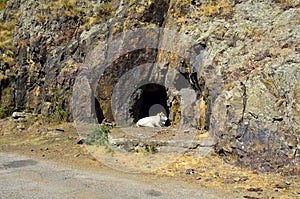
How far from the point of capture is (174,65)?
1609 cm

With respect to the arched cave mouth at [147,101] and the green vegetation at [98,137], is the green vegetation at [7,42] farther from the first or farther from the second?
the green vegetation at [98,137]

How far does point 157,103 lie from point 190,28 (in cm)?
597

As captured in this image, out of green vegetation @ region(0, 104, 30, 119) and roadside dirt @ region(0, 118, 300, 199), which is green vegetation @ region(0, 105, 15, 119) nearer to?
green vegetation @ region(0, 104, 30, 119)

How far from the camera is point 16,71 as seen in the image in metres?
22.9

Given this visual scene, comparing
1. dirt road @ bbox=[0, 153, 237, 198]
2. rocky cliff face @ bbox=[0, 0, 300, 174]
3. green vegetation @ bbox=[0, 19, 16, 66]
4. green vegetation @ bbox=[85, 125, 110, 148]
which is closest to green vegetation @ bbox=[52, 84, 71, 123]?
rocky cliff face @ bbox=[0, 0, 300, 174]

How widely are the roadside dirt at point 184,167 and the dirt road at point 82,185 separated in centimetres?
61

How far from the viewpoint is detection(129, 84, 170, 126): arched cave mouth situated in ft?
56.2

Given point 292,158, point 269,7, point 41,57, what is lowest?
point 292,158

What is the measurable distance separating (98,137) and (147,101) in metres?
5.86

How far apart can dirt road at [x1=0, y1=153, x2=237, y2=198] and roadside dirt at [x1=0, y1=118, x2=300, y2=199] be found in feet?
2.00

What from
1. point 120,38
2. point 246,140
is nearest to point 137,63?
point 120,38

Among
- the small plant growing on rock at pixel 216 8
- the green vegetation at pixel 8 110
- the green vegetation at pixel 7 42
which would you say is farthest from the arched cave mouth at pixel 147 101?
the green vegetation at pixel 7 42

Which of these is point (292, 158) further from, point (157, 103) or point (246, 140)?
point (157, 103)

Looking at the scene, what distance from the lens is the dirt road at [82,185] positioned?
7543 millimetres
